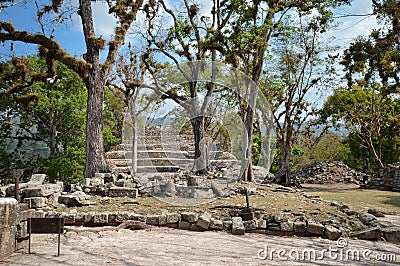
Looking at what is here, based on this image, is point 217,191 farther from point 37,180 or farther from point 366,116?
point 366,116

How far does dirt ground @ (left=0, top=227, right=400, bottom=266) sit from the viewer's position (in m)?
4.71

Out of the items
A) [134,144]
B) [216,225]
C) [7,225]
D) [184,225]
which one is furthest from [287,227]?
[134,144]

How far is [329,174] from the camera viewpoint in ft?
72.8

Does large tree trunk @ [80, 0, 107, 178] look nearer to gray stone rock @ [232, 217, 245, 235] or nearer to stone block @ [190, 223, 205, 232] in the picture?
stone block @ [190, 223, 205, 232]

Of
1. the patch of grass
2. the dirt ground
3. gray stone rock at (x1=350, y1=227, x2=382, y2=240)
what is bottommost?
the patch of grass

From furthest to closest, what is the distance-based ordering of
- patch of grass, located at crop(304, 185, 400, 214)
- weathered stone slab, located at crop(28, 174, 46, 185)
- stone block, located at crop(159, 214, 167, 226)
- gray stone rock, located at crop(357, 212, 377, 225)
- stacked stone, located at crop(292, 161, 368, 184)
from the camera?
stacked stone, located at crop(292, 161, 368, 184) < patch of grass, located at crop(304, 185, 400, 214) < weathered stone slab, located at crop(28, 174, 46, 185) < gray stone rock, located at crop(357, 212, 377, 225) < stone block, located at crop(159, 214, 167, 226)

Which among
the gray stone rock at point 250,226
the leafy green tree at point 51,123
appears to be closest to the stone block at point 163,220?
the gray stone rock at point 250,226

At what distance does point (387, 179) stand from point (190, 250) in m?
15.7

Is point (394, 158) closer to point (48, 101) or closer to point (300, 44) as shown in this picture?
point (300, 44)

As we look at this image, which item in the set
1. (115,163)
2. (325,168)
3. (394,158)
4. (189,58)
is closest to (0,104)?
(115,163)

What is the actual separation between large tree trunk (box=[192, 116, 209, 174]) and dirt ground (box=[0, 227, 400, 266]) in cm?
928

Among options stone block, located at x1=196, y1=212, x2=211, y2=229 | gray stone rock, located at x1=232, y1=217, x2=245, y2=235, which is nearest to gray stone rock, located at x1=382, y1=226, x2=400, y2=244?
gray stone rock, located at x1=232, y1=217, x2=245, y2=235

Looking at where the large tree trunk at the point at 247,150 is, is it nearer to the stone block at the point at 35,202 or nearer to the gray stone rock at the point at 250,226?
the gray stone rock at the point at 250,226

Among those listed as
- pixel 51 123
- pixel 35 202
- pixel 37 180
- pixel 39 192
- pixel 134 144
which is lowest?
pixel 35 202
